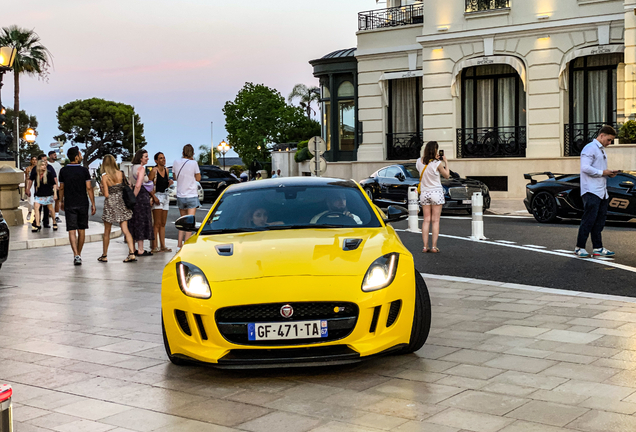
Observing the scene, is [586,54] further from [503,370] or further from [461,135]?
[503,370]

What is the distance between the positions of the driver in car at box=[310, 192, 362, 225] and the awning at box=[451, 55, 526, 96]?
79.3 feet

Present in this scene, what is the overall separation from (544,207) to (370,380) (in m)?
13.9

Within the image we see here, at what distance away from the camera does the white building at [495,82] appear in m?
28.2

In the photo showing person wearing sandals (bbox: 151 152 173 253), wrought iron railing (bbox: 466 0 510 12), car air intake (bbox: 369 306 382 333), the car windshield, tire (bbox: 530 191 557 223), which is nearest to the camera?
car air intake (bbox: 369 306 382 333)

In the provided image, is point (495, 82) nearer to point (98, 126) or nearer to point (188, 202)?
point (188, 202)

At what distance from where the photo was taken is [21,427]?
4551 millimetres

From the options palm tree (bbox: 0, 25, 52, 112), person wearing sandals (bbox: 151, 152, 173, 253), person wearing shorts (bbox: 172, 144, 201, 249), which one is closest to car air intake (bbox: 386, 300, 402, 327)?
person wearing shorts (bbox: 172, 144, 201, 249)

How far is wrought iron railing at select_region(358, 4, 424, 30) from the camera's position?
34000 millimetres

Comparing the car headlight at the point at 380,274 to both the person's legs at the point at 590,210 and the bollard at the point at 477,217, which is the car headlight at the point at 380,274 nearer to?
the person's legs at the point at 590,210

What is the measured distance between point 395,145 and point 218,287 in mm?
29770

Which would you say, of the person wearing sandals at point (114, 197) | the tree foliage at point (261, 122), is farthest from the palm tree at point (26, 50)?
the person wearing sandals at point (114, 197)

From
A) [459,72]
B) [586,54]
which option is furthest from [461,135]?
[586,54]

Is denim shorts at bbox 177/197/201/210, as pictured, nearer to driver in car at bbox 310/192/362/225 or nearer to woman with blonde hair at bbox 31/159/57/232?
woman with blonde hair at bbox 31/159/57/232

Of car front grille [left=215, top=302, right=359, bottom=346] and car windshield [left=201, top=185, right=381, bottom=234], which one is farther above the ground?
car windshield [left=201, top=185, right=381, bottom=234]
